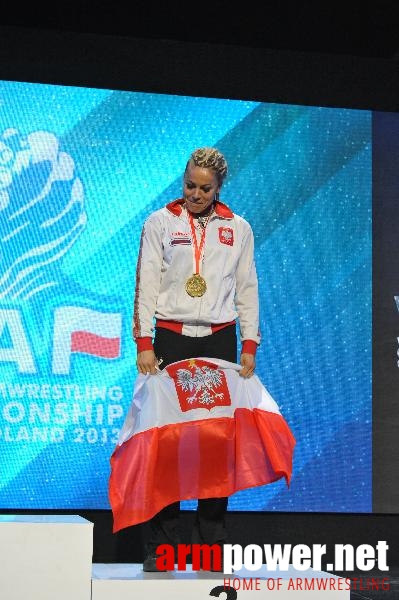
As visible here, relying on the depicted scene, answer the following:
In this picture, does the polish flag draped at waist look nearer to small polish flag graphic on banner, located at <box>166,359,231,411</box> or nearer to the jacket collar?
small polish flag graphic on banner, located at <box>166,359,231,411</box>

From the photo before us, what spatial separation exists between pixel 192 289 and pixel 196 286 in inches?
0.7

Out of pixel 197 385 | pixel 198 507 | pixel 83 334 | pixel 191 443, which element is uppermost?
pixel 83 334

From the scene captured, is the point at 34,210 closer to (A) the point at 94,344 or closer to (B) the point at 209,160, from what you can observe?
(A) the point at 94,344

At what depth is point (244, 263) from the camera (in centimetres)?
362

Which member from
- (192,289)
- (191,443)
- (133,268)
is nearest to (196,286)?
(192,289)

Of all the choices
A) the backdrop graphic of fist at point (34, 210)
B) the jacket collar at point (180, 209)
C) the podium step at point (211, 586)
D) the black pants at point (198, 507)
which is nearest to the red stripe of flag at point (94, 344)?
the backdrop graphic of fist at point (34, 210)

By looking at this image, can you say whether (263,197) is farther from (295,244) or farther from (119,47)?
(119,47)

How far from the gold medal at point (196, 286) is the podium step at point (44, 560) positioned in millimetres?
865

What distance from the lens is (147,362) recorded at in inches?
136

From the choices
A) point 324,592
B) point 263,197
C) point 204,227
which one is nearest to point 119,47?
point 263,197

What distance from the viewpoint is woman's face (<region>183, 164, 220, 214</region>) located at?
3461 millimetres

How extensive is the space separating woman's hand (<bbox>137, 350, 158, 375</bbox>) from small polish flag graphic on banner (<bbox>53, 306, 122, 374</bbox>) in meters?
1.38

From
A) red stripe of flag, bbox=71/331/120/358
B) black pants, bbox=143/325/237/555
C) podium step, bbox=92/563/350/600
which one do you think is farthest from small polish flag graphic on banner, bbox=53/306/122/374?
podium step, bbox=92/563/350/600

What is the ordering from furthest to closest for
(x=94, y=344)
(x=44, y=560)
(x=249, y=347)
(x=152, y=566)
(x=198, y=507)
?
1. (x=94, y=344)
2. (x=249, y=347)
3. (x=198, y=507)
4. (x=152, y=566)
5. (x=44, y=560)
